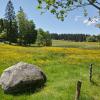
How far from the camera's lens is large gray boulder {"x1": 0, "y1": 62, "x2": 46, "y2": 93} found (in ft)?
75.7

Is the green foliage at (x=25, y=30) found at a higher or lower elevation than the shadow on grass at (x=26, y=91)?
higher

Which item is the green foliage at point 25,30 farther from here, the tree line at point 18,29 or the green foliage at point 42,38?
the green foliage at point 42,38

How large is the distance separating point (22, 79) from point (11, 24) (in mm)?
112178

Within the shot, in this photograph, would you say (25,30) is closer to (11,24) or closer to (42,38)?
(11,24)

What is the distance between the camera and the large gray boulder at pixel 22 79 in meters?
23.1

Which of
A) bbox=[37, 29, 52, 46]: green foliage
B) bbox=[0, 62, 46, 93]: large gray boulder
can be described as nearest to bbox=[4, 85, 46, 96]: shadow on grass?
bbox=[0, 62, 46, 93]: large gray boulder

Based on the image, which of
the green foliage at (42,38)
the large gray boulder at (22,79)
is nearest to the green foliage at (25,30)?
the green foliage at (42,38)

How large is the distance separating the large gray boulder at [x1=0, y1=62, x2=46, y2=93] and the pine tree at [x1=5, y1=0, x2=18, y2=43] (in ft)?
341

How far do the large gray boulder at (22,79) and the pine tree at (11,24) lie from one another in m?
104

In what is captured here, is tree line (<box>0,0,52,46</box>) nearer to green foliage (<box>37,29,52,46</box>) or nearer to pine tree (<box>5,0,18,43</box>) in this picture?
pine tree (<box>5,0,18,43</box>)

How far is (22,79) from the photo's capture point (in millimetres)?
23109

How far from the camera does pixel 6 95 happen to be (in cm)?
2283

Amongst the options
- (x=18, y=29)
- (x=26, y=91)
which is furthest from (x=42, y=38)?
(x=26, y=91)

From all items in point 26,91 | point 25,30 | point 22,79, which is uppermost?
point 25,30
